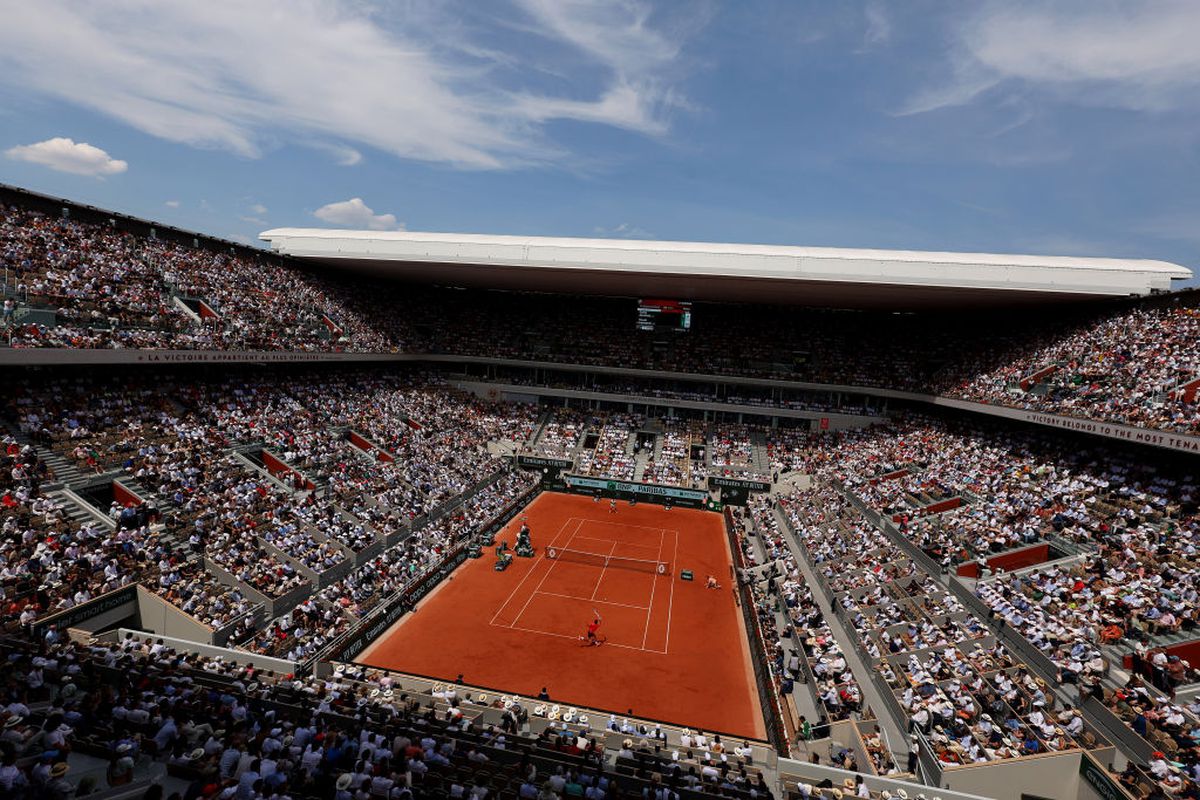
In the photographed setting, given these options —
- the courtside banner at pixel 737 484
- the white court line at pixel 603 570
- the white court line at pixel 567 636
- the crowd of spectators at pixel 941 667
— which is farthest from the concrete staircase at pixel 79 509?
the courtside banner at pixel 737 484

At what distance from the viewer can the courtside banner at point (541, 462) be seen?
48.4 metres

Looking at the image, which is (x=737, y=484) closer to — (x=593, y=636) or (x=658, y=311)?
Answer: (x=658, y=311)

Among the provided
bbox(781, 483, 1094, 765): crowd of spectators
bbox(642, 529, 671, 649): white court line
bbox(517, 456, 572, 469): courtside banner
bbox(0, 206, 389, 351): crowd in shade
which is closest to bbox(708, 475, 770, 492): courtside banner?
bbox(642, 529, 671, 649): white court line

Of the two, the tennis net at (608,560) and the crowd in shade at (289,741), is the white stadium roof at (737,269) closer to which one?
the tennis net at (608,560)

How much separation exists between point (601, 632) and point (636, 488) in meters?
21.4

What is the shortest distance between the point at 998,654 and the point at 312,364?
141ft

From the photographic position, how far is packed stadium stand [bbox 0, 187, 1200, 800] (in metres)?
13.1

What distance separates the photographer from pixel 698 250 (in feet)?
139

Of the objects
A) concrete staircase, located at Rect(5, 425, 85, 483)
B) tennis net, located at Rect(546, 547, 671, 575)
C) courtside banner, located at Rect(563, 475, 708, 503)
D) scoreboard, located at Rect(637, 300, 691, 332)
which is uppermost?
scoreboard, located at Rect(637, 300, 691, 332)

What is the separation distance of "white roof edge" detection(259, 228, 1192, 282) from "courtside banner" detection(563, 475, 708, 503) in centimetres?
1648

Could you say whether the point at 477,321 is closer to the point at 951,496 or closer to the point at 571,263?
the point at 571,263

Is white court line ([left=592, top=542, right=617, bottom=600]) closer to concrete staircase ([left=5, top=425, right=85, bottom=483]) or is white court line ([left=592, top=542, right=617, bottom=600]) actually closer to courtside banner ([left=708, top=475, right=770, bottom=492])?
courtside banner ([left=708, top=475, right=770, bottom=492])

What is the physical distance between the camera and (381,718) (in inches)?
550

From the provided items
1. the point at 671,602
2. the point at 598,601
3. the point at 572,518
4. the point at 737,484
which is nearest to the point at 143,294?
the point at 572,518
